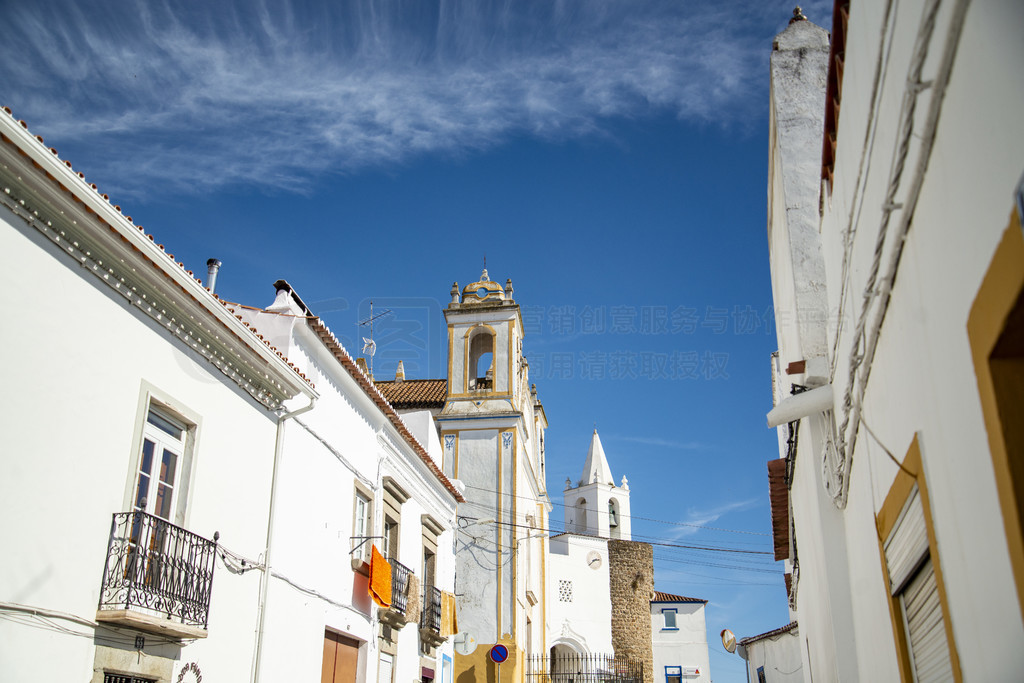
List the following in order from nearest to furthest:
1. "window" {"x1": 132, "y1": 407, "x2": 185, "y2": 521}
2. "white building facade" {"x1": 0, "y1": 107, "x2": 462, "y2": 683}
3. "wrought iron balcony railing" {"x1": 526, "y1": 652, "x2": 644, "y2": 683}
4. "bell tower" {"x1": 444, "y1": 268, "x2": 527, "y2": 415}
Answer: "white building facade" {"x1": 0, "y1": 107, "x2": 462, "y2": 683} → "window" {"x1": 132, "y1": 407, "x2": 185, "y2": 521} → "bell tower" {"x1": 444, "y1": 268, "x2": 527, "y2": 415} → "wrought iron balcony railing" {"x1": 526, "y1": 652, "x2": 644, "y2": 683}

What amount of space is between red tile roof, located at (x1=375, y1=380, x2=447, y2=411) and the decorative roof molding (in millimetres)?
14278

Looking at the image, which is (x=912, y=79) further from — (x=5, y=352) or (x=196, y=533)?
(x=196, y=533)

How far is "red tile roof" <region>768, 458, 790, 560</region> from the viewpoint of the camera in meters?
13.1

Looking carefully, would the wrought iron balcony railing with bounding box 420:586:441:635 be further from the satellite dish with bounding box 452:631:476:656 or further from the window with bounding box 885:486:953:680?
the window with bounding box 885:486:953:680

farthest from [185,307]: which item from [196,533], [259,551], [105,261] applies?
[259,551]

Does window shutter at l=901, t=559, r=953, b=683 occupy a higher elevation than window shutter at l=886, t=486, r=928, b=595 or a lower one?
lower

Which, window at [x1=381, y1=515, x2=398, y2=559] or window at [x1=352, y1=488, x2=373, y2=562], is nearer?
window at [x1=352, y1=488, x2=373, y2=562]

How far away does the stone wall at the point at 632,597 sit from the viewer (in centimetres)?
3922

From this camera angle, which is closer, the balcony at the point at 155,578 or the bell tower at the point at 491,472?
the balcony at the point at 155,578

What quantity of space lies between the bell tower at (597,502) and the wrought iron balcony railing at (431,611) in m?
36.0

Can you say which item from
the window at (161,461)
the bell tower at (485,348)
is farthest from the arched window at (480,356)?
the window at (161,461)

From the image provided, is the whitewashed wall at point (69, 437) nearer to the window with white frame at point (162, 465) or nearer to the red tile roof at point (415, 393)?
the window with white frame at point (162, 465)

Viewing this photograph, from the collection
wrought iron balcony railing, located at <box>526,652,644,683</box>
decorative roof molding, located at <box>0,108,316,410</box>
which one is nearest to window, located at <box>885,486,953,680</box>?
decorative roof molding, located at <box>0,108,316,410</box>

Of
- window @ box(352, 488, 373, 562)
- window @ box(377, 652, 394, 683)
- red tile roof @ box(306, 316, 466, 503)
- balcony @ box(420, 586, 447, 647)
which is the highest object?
red tile roof @ box(306, 316, 466, 503)
